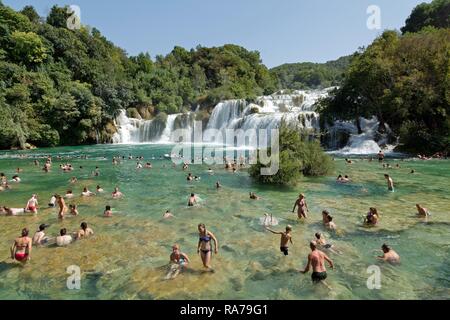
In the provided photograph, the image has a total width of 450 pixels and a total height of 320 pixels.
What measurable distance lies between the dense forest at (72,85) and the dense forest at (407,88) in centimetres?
3348

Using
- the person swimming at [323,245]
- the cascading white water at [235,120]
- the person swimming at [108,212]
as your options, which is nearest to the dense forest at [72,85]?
the cascading white water at [235,120]

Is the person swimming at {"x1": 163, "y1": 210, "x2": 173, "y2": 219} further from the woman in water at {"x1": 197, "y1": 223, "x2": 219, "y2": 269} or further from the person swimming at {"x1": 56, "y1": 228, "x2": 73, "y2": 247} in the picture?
the woman in water at {"x1": 197, "y1": 223, "x2": 219, "y2": 269}

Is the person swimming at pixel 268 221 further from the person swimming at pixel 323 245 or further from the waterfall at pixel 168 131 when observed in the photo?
the waterfall at pixel 168 131

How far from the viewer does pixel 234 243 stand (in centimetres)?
1144

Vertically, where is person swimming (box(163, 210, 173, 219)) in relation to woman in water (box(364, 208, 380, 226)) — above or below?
below

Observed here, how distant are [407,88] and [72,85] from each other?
4828 cm

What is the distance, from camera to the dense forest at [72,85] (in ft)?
163

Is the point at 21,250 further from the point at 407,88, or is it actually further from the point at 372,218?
the point at 407,88

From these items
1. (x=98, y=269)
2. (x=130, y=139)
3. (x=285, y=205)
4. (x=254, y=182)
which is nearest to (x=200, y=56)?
(x=130, y=139)

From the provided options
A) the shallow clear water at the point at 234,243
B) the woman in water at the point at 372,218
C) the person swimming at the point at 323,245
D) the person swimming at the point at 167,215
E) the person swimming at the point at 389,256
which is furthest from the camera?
the person swimming at the point at 167,215

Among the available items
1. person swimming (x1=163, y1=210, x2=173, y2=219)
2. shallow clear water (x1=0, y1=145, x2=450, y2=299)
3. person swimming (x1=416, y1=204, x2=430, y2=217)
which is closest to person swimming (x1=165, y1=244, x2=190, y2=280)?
shallow clear water (x1=0, y1=145, x2=450, y2=299)

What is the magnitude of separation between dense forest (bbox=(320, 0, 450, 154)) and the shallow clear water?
1340 centimetres

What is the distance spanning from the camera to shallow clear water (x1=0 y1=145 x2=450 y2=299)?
8.24m

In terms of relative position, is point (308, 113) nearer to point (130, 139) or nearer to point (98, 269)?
point (130, 139)
